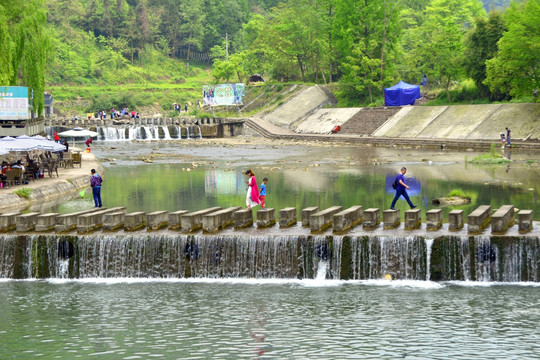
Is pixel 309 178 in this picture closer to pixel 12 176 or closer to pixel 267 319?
pixel 12 176

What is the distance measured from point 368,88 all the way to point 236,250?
264 ft

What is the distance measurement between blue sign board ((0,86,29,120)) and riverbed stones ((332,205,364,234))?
2499 centimetres

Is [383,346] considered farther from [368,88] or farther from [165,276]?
[368,88]

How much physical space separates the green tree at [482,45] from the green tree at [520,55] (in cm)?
665

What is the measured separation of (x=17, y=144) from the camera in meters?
41.6

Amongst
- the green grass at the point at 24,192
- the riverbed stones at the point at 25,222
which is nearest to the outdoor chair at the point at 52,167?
the green grass at the point at 24,192

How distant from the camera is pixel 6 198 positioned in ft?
128

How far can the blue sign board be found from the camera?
4612cm

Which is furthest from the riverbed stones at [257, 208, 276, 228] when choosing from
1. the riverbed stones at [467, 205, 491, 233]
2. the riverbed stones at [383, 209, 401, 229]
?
the riverbed stones at [467, 205, 491, 233]

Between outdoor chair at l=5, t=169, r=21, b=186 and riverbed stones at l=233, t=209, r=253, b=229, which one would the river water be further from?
outdoor chair at l=5, t=169, r=21, b=186

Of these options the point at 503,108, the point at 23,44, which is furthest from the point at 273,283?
the point at 503,108

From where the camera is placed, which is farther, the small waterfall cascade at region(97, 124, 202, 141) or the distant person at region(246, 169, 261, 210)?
the small waterfall cascade at region(97, 124, 202, 141)

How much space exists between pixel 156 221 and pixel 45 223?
423 centimetres

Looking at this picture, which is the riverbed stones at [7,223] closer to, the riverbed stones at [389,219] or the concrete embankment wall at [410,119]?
the riverbed stones at [389,219]
